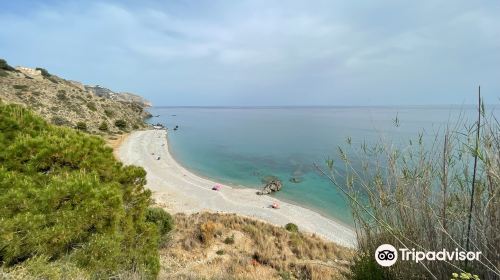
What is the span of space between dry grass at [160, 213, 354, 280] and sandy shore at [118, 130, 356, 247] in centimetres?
466

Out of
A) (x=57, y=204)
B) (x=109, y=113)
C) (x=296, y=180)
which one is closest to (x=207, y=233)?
(x=57, y=204)

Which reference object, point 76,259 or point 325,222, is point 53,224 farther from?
point 325,222

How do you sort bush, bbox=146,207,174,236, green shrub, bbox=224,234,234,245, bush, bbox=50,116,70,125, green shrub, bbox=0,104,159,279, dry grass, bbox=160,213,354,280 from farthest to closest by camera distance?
bush, bbox=50,116,70,125 → green shrub, bbox=224,234,234,245 → bush, bbox=146,207,174,236 → dry grass, bbox=160,213,354,280 → green shrub, bbox=0,104,159,279

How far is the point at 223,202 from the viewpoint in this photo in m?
23.4

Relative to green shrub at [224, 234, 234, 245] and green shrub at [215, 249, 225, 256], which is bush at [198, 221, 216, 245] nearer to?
green shrub at [224, 234, 234, 245]

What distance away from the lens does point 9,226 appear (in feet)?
12.8

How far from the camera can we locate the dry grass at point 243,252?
7668 millimetres

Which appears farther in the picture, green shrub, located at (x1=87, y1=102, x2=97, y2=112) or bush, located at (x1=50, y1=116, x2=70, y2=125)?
green shrub, located at (x1=87, y1=102, x2=97, y2=112)

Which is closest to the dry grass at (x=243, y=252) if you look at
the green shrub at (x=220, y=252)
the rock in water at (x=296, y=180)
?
the green shrub at (x=220, y=252)

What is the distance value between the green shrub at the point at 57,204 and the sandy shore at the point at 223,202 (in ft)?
44.4

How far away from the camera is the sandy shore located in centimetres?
1934

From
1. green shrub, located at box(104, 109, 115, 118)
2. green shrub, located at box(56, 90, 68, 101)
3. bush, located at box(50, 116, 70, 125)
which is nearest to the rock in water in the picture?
bush, located at box(50, 116, 70, 125)

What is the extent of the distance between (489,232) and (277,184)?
26394 millimetres

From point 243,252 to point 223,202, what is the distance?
12528 millimetres
